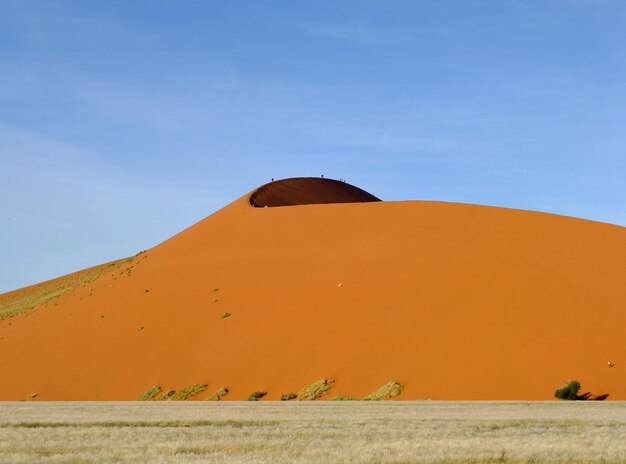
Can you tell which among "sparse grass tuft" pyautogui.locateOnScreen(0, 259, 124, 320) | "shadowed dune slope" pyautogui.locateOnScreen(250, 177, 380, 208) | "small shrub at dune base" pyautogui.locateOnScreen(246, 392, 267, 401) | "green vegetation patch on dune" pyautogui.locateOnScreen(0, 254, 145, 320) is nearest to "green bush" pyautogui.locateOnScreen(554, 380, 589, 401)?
"small shrub at dune base" pyautogui.locateOnScreen(246, 392, 267, 401)

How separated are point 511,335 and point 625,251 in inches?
381

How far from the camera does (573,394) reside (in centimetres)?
2962

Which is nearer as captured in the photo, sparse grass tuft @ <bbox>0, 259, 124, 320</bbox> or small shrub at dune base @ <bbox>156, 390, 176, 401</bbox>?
small shrub at dune base @ <bbox>156, 390, 176, 401</bbox>

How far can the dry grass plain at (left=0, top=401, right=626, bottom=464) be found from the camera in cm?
1308

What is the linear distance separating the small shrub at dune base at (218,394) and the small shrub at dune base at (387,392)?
21.3 feet

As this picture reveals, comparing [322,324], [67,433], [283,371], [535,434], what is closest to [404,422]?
[535,434]

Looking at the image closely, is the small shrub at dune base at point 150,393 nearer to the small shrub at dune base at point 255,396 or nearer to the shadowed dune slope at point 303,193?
the small shrub at dune base at point 255,396

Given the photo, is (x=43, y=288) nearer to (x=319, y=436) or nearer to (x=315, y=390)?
(x=315, y=390)

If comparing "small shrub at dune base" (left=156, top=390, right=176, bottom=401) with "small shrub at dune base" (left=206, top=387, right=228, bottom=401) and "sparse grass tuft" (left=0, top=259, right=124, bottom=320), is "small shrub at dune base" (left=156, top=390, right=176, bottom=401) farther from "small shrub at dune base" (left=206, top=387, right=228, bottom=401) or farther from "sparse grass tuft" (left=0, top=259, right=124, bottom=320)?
"sparse grass tuft" (left=0, top=259, right=124, bottom=320)

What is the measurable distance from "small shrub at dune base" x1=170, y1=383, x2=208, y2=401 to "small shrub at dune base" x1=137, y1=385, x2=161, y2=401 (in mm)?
1148

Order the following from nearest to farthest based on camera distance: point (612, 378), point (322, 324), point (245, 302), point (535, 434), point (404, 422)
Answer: point (535, 434) → point (404, 422) → point (612, 378) → point (322, 324) → point (245, 302)

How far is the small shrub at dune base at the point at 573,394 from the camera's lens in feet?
97.2

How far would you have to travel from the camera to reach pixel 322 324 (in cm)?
3938

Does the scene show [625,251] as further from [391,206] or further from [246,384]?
[246,384]
